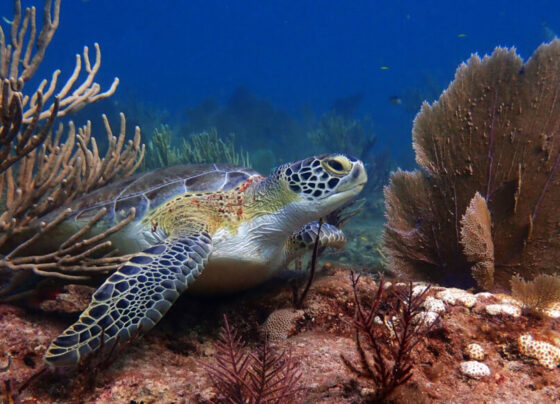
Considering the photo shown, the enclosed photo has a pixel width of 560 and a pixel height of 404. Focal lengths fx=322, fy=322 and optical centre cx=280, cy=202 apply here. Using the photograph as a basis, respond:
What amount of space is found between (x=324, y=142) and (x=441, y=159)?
41.7 feet

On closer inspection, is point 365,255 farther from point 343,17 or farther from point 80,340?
point 343,17

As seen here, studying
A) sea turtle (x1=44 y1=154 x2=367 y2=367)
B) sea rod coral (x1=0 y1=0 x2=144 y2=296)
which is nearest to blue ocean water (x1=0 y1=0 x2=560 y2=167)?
sea rod coral (x1=0 y1=0 x2=144 y2=296)

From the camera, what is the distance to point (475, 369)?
58.1 inches

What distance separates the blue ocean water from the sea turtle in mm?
60692

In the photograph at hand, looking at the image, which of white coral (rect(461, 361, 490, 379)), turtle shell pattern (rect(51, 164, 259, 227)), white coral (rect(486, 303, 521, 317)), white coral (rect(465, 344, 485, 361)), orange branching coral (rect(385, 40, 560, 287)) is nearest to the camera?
white coral (rect(461, 361, 490, 379))

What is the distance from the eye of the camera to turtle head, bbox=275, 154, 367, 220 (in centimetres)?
256

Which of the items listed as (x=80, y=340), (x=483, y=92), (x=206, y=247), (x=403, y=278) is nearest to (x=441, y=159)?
(x=483, y=92)

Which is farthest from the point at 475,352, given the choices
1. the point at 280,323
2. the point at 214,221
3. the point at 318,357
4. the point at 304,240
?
the point at 214,221

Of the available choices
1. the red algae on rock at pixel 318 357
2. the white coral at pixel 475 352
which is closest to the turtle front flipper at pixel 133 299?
the red algae on rock at pixel 318 357

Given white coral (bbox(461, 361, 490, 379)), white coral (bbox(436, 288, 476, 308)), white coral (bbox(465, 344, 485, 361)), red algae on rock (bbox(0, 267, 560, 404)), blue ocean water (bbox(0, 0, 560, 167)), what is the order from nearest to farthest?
red algae on rock (bbox(0, 267, 560, 404)) → white coral (bbox(461, 361, 490, 379)) → white coral (bbox(465, 344, 485, 361)) → white coral (bbox(436, 288, 476, 308)) → blue ocean water (bbox(0, 0, 560, 167))

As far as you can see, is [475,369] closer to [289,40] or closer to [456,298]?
[456,298]

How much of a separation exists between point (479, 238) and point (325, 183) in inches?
49.6

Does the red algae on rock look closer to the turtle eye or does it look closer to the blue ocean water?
the turtle eye

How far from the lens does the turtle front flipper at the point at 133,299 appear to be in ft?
4.91
